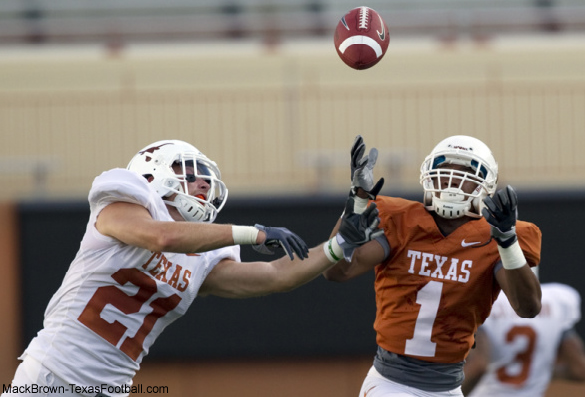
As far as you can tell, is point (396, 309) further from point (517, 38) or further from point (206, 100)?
point (517, 38)

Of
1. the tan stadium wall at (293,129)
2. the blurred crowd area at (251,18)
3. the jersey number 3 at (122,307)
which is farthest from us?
A: the blurred crowd area at (251,18)

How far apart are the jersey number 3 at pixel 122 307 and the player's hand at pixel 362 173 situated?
3.20ft

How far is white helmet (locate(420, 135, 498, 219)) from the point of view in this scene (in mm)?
4301

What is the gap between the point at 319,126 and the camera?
10102 mm

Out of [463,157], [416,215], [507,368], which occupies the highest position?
[463,157]

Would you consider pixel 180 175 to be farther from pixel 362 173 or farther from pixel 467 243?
pixel 467 243

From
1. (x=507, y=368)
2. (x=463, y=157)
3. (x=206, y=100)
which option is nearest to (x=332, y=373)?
(x=507, y=368)

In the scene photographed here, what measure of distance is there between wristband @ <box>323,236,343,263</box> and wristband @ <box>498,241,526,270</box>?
0.69 metres

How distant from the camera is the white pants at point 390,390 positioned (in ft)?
14.3

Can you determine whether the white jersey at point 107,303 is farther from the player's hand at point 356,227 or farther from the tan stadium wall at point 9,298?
the tan stadium wall at point 9,298

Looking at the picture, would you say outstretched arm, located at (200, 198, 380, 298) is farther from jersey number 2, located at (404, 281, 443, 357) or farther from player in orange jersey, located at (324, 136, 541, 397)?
jersey number 2, located at (404, 281, 443, 357)

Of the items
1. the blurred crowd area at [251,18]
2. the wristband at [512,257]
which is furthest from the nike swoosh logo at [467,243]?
the blurred crowd area at [251,18]

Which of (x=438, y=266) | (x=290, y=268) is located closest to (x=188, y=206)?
(x=290, y=268)

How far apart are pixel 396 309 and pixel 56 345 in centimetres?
153
